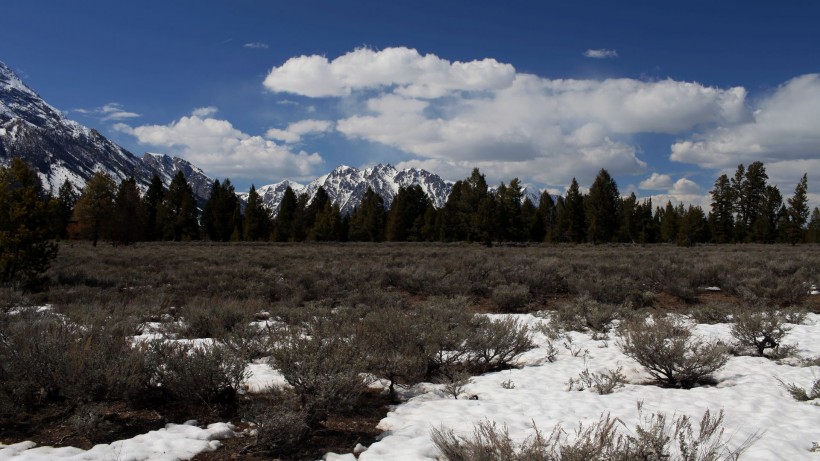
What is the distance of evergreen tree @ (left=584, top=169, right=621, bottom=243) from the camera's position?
175 ft

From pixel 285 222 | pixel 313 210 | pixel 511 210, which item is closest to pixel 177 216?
pixel 285 222

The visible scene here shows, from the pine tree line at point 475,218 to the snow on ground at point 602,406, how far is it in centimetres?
4156

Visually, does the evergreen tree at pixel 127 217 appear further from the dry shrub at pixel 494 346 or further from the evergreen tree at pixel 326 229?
the dry shrub at pixel 494 346

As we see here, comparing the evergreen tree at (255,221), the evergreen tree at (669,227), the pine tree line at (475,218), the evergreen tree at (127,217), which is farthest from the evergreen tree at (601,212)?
the evergreen tree at (127,217)

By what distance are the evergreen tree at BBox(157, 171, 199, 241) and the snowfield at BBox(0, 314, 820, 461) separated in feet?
182

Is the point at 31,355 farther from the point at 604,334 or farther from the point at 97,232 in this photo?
the point at 97,232

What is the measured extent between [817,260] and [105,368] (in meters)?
24.1

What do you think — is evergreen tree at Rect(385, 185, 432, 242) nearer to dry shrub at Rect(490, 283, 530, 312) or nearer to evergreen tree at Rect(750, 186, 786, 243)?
evergreen tree at Rect(750, 186, 786, 243)

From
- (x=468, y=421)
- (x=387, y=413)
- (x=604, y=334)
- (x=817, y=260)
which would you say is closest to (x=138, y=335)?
(x=387, y=413)

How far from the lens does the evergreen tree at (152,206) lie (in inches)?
2198

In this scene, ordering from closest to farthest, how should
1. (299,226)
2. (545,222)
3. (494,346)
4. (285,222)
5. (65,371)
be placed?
1. (65,371)
2. (494,346)
3. (299,226)
4. (285,222)
5. (545,222)

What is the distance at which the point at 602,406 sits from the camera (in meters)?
5.45

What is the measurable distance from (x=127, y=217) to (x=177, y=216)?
14084 millimetres

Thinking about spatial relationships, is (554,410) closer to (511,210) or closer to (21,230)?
(21,230)
